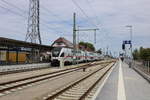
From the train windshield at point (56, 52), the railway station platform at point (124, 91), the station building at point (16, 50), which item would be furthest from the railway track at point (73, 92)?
the train windshield at point (56, 52)

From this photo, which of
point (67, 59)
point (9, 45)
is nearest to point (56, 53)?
point (67, 59)

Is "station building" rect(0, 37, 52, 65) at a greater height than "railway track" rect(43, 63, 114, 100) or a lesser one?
greater

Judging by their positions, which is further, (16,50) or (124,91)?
(16,50)

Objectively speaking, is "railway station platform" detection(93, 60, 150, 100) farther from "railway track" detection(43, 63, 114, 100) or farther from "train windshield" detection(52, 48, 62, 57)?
"train windshield" detection(52, 48, 62, 57)

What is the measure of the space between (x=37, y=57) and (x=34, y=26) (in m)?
14.7

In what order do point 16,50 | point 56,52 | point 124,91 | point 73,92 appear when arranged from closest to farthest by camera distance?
1. point 73,92
2. point 124,91
3. point 16,50
4. point 56,52

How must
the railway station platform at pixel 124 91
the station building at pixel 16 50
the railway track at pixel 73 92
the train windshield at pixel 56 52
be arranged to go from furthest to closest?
the train windshield at pixel 56 52, the station building at pixel 16 50, the railway station platform at pixel 124 91, the railway track at pixel 73 92

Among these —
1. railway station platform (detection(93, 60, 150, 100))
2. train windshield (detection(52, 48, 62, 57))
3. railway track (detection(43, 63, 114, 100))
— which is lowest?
railway station platform (detection(93, 60, 150, 100))

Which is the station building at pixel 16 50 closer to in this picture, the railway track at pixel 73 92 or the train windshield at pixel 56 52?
the train windshield at pixel 56 52

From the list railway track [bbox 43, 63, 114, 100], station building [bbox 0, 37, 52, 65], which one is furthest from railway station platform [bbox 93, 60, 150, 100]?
station building [bbox 0, 37, 52, 65]

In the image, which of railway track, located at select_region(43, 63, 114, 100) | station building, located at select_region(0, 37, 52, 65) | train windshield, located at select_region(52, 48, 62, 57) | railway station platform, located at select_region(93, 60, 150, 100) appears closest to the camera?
railway track, located at select_region(43, 63, 114, 100)

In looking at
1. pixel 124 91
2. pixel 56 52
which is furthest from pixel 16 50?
pixel 124 91

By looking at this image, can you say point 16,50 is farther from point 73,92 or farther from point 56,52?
point 73,92

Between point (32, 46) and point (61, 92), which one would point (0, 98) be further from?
point (32, 46)
